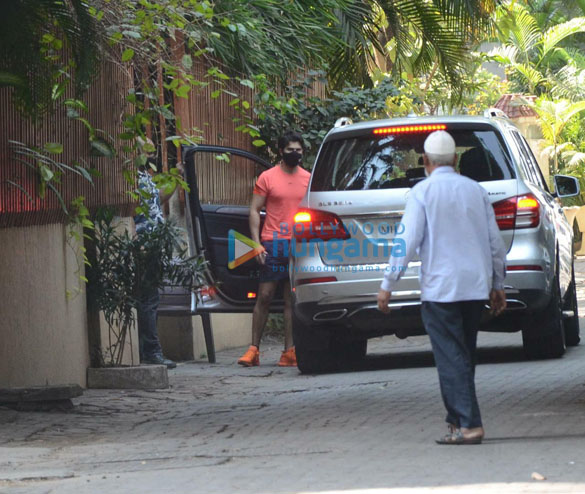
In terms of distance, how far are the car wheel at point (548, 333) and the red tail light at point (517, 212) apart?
690mm

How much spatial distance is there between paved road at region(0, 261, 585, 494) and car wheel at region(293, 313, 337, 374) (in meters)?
0.22

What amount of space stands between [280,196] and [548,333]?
107 inches

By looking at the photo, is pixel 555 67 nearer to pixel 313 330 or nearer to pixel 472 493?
pixel 313 330

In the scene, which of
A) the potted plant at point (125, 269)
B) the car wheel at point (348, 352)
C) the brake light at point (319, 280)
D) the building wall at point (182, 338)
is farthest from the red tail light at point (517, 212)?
the building wall at point (182, 338)

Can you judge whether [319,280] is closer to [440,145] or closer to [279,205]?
Answer: [279,205]

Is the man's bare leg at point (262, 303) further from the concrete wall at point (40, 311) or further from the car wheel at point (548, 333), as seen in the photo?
the car wheel at point (548, 333)

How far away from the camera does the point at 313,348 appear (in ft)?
36.8

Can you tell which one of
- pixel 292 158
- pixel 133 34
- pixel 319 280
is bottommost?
pixel 319 280

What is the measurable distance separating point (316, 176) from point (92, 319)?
86.5 inches

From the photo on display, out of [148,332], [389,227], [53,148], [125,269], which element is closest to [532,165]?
[389,227]

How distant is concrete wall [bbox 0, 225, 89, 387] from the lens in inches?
376

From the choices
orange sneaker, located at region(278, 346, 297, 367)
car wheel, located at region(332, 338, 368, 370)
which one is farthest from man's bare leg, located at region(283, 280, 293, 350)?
car wheel, located at region(332, 338, 368, 370)

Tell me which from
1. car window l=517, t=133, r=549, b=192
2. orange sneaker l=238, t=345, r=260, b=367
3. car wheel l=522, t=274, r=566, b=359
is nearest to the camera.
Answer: car wheel l=522, t=274, r=566, b=359

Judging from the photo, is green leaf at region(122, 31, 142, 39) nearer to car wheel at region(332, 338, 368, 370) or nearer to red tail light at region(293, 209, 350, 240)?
red tail light at region(293, 209, 350, 240)
